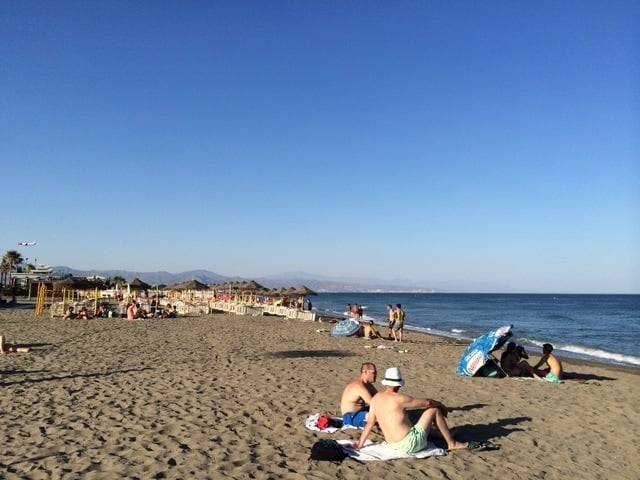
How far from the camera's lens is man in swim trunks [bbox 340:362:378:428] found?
5977 millimetres

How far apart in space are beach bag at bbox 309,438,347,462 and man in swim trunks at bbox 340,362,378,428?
985 mm

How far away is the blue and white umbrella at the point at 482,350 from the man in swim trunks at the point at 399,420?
202 inches

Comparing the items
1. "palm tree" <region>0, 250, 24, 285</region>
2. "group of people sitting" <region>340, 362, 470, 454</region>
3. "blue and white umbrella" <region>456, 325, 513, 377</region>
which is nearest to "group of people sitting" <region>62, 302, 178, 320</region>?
"blue and white umbrella" <region>456, 325, 513, 377</region>

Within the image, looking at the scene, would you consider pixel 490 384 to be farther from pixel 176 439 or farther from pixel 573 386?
pixel 176 439

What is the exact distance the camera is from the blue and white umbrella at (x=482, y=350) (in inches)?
397

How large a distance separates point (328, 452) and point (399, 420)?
2.62ft

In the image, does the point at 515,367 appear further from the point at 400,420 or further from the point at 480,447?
the point at 400,420

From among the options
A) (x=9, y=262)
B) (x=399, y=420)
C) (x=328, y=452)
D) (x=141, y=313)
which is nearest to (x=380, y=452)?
(x=399, y=420)

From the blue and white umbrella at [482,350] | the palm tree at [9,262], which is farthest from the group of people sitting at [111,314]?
the palm tree at [9,262]

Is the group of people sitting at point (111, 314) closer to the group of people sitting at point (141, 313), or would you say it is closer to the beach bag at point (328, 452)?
the group of people sitting at point (141, 313)

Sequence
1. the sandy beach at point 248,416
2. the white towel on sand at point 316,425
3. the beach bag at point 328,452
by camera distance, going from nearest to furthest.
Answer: the sandy beach at point 248,416 < the beach bag at point 328,452 < the white towel on sand at point 316,425

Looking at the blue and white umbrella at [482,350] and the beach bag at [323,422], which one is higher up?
the blue and white umbrella at [482,350]

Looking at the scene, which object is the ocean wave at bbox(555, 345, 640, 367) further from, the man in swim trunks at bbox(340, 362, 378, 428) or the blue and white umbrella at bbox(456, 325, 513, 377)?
the man in swim trunks at bbox(340, 362, 378, 428)

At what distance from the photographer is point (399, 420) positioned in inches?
203
